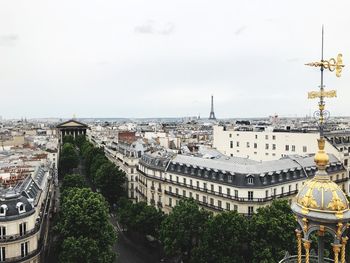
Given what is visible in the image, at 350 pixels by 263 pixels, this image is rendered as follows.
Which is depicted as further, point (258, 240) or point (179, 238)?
point (179, 238)

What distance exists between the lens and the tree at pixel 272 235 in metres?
44.0

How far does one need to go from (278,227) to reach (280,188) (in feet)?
66.8

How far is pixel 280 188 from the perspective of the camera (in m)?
63.8

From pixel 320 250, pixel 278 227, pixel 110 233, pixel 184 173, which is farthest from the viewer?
pixel 184 173

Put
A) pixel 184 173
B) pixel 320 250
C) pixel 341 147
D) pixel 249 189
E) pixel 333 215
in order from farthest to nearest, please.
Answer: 1. pixel 341 147
2. pixel 184 173
3. pixel 249 189
4. pixel 320 250
5. pixel 333 215

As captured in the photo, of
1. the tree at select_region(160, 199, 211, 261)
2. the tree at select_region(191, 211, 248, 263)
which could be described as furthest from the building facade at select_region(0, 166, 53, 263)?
the tree at select_region(191, 211, 248, 263)

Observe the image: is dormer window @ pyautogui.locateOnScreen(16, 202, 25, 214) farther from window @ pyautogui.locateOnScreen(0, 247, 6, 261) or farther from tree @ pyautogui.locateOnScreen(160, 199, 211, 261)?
tree @ pyautogui.locateOnScreen(160, 199, 211, 261)

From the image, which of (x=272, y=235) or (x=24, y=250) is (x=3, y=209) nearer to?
(x=24, y=250)

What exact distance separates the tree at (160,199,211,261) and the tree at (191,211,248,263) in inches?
220

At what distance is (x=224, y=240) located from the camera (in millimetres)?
Result: 46781

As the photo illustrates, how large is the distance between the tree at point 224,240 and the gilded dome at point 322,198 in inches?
1358

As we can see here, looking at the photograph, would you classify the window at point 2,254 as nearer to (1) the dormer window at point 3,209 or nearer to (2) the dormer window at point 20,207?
(1) the dormer window at point 3,209

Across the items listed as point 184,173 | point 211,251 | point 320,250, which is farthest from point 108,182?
point 320,250

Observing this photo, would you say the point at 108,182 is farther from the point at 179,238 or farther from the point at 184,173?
the point at 179,238
